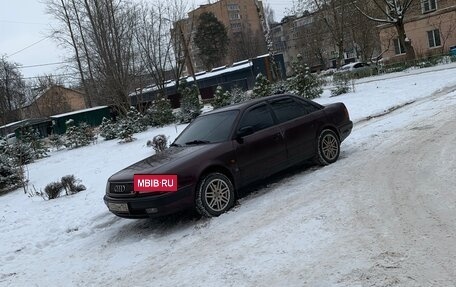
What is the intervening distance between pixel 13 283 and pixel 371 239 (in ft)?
13.9

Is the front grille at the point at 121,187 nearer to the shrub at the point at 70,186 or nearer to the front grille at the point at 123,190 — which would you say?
the front grille at the point at 123,190

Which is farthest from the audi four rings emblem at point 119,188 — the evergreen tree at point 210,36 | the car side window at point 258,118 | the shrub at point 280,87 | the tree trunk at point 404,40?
the evergreen tree at point 210,36

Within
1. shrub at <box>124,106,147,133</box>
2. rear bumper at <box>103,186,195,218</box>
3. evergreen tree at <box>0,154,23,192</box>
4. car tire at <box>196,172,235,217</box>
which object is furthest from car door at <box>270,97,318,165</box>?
shrub at <box>124,106,147,133</box>

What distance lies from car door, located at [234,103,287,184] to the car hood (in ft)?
1.87

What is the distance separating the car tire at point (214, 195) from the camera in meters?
6.50

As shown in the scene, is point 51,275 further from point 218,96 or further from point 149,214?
point 218,96

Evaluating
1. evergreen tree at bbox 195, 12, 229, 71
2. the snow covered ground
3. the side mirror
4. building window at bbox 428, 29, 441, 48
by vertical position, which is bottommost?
the snow covered ground

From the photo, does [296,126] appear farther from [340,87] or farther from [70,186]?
[340,87]

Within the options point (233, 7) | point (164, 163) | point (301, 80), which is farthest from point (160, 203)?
point (233, 7)

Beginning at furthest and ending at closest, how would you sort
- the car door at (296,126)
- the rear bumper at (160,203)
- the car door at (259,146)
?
1. the car door at (296,126)
2. the car door at (259,146)
3. the rear bumper at (160,203)

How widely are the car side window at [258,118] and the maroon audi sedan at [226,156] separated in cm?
2

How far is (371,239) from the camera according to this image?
4.73 meters

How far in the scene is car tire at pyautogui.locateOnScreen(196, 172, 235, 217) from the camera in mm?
6496

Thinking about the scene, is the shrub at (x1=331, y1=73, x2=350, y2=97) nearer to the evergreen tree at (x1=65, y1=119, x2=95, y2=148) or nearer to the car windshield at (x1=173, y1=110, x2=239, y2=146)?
the evergreen tree at (x1=65, y1=119, x2=95, y2=148)
